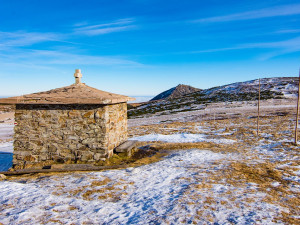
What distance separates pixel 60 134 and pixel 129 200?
4789 millimetres

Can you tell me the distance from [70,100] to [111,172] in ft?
10.6

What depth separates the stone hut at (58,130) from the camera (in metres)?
8.98

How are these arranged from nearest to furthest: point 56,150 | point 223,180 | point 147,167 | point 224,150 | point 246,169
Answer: point 223,180 < point 246,169 < point 147,167 < point 56,150 < point 224,150

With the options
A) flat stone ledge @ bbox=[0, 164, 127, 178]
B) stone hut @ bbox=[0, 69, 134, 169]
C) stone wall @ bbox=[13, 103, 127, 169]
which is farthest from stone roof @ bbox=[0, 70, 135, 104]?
flat stone ledge @ bbox=[0, 164, 127, 178]

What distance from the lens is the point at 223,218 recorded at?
4.67 meters

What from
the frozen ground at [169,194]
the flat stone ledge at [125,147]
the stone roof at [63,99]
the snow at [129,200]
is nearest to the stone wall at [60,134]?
the stone roof at [63,99]

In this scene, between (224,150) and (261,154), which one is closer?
(261,154)

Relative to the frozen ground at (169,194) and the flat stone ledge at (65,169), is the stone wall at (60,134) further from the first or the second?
the frozen ground at (169,194)

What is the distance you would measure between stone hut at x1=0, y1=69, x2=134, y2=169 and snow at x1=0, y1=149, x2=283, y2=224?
5.14 ft

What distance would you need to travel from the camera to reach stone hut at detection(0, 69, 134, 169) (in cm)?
898

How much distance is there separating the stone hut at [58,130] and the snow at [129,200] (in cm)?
157

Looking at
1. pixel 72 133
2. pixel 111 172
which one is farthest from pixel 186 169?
pixel 72 133

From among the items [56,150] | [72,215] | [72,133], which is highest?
[72,133]

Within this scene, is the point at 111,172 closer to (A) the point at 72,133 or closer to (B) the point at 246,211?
(A) the point at 72,133
